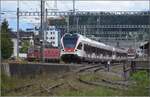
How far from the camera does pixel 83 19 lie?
59250 millimetres

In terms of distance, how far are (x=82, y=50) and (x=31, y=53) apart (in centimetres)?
1518

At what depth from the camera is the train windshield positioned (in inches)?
1539

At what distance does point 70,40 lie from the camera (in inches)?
1549

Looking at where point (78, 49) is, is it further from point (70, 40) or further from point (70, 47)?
point (70, 40)

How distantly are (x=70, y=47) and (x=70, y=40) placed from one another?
0.67 metres

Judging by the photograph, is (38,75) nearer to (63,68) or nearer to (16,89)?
(63,68)

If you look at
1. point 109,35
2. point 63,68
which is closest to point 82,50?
point 63,68

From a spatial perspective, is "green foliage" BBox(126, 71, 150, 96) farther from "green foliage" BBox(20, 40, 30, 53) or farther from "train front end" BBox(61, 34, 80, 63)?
"green foliage" BBox(20, 40, 30, 53)

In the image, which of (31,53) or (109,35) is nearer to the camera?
(31,53)

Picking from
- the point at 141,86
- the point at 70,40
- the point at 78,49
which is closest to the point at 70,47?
the point at 70,40

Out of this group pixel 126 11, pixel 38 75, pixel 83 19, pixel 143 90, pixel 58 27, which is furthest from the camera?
pixel 58 27

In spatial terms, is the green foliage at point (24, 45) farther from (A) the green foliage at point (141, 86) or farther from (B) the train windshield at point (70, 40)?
(A) the green foliage at point (141, 86)

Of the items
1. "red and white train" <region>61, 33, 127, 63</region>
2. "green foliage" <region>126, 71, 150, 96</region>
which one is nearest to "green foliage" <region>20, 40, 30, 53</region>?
"red and white train" <region>61, 33, 127, 63</region>

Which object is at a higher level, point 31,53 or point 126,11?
point 126,11
